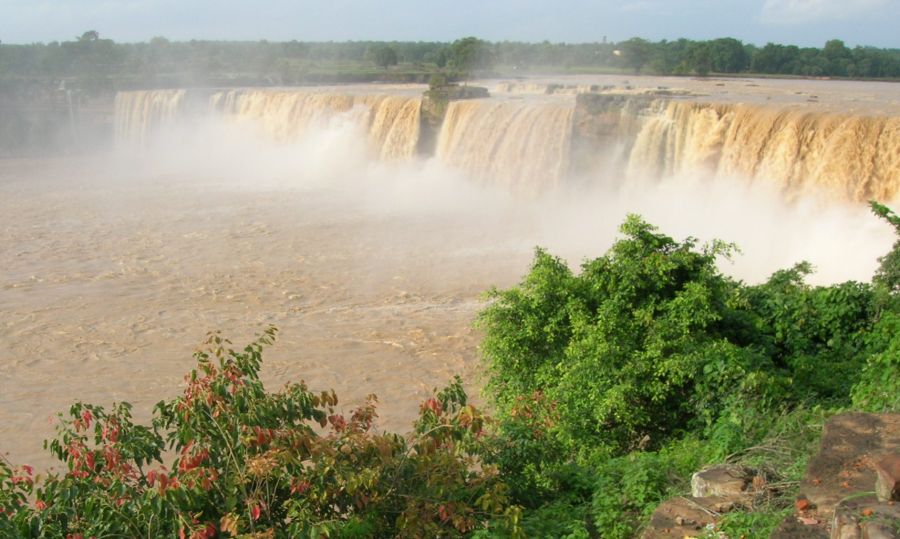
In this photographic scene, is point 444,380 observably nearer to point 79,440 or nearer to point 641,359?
point 641,359

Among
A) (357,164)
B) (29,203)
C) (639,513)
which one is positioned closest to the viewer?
(639,513)

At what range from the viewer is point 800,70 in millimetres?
32219

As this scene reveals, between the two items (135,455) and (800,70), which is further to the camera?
(800,70)

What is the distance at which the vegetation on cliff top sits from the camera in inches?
149

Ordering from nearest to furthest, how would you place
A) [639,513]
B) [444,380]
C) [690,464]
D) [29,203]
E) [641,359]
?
[639,513] → [690,464] → [641,359] → [444,380] → [29,203]

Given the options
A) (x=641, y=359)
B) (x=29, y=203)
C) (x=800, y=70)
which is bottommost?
(x=29, y=203)

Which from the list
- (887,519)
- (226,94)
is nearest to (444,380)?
(887,519)

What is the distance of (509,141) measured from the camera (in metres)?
19.6

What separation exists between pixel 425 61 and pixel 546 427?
53417 mm

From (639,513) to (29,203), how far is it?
20082mm

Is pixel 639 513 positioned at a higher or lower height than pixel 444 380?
higher

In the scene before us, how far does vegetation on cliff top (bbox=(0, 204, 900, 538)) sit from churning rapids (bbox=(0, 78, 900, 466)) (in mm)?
2835

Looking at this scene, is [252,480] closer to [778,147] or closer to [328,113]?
[778,147]

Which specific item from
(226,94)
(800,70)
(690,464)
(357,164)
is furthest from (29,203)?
(800,70)
